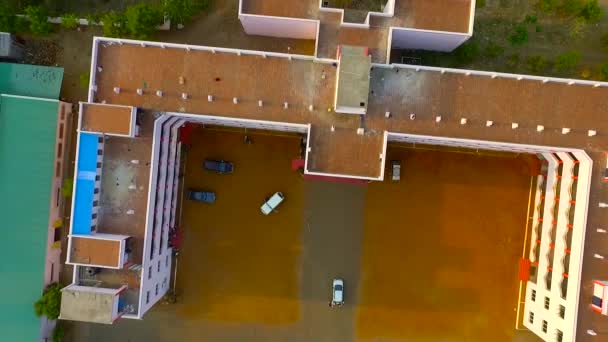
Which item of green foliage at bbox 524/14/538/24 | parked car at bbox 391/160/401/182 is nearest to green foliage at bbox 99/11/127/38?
parked car at bbox 391/160/401/182

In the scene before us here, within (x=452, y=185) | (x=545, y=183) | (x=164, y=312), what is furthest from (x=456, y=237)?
(x=164, y=312)

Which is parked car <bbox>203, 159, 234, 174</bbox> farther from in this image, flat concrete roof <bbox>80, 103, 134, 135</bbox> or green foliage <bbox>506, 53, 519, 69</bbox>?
green foliage <bbox>506, 53, 519, 69</bbox>

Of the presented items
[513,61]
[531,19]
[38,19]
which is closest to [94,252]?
[38,19]

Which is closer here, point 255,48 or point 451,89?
point 451,89

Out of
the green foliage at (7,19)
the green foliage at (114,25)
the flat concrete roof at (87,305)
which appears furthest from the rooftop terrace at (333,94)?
the flat concrete roof at (87,305)

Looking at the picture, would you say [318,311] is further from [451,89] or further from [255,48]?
[255,48]

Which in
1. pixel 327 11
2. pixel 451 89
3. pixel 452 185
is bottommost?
pixel 452 185

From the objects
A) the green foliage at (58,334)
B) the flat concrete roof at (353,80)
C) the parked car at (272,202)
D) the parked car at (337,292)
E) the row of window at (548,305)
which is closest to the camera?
the flat concrete roof at (353,80)

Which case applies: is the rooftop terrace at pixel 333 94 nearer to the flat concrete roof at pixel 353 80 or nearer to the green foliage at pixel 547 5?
the flat concrete roof at pixel 353 80
